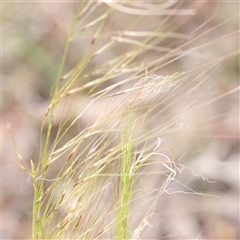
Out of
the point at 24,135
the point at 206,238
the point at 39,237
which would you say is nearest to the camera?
the point at 39,237

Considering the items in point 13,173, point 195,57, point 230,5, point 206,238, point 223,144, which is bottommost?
point 206,238

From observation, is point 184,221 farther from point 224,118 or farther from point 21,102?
point 21,102

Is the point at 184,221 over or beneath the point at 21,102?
beneath

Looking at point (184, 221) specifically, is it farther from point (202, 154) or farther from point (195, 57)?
point (195, 57)

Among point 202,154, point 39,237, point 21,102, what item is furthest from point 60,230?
point 21,102

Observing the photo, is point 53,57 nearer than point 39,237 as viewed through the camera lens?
No

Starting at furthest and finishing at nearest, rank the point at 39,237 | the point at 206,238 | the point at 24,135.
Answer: the point at 24,135
the point at 206,238
the point at 39,237

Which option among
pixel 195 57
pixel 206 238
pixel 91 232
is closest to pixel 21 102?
pixel 195 57
